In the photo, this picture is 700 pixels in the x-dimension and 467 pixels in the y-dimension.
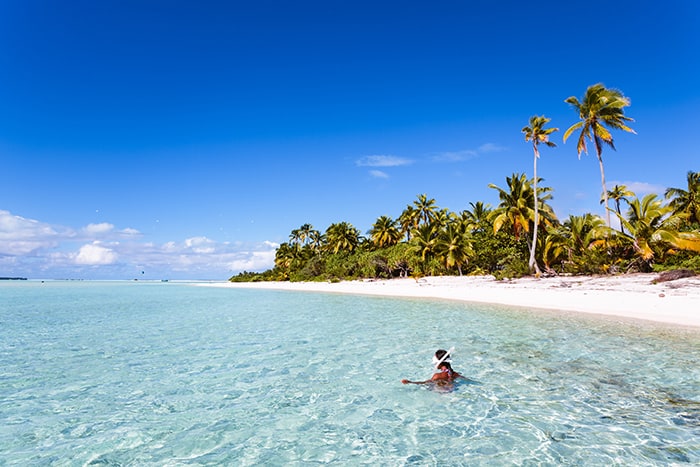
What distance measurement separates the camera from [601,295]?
22312mm

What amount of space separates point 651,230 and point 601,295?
979 centimetres

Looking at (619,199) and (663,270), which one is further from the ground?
(619,199)

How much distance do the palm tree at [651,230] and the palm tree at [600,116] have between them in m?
4.72

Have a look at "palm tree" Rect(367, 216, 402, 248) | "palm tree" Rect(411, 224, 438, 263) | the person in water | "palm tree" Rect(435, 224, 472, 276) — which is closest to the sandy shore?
"palm tree" Rect(435, 224, 472, 276)

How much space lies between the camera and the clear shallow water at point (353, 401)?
536cm

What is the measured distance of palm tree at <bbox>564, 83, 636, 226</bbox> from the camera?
34406 mm

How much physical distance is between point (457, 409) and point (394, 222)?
206ft

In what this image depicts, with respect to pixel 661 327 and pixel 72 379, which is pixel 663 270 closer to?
pixel 661 327

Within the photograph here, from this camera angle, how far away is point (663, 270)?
26312mm

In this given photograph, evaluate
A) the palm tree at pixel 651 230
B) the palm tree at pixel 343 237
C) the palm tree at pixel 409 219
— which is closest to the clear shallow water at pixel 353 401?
the palm tree at pixel 651 230

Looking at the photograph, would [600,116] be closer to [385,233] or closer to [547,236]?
[547,236]

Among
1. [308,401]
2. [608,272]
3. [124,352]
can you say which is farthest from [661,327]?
[124,352]

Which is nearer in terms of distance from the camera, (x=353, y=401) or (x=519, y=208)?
(x=353, y=401)

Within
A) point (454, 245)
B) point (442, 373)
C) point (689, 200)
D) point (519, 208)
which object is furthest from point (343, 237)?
point (442, 373)
